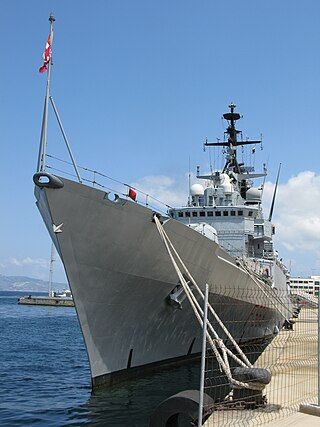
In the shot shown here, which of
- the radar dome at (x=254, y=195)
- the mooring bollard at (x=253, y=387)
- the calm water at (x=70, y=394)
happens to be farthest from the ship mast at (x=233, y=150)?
the mooring bollard at (x=253, y=387)

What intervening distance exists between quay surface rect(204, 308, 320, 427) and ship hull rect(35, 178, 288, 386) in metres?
2.60

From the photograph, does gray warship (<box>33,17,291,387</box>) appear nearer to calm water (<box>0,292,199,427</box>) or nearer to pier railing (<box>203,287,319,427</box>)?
calm water (<box>0,292,199,427</box>)

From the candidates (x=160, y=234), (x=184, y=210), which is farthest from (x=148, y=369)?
(x=184, y=210)

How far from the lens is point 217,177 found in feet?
67.2

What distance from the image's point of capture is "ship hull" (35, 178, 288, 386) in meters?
9.56

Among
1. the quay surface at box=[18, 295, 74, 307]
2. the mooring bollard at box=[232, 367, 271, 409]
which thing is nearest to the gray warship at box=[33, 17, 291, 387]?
the mooring bollard at box=[232, 367, 271, 409]

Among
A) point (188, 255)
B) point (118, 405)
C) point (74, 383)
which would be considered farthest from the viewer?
point (74, 383)

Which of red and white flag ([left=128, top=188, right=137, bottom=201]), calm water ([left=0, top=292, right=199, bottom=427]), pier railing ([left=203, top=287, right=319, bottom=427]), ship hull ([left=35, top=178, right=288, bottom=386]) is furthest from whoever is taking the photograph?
red and white flag ([left=128, top=188, right=137, bottom=201])

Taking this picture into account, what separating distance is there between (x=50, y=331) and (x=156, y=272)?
19443mm

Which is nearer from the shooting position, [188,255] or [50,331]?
[188,255]

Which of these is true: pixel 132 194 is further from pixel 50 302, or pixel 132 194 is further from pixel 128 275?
pixel 50 302

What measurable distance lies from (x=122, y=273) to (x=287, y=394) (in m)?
4.26

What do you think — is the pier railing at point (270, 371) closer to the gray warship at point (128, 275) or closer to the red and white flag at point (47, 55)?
the gray warship at point (128, 275)

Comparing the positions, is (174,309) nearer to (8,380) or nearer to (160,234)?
(160,234)
